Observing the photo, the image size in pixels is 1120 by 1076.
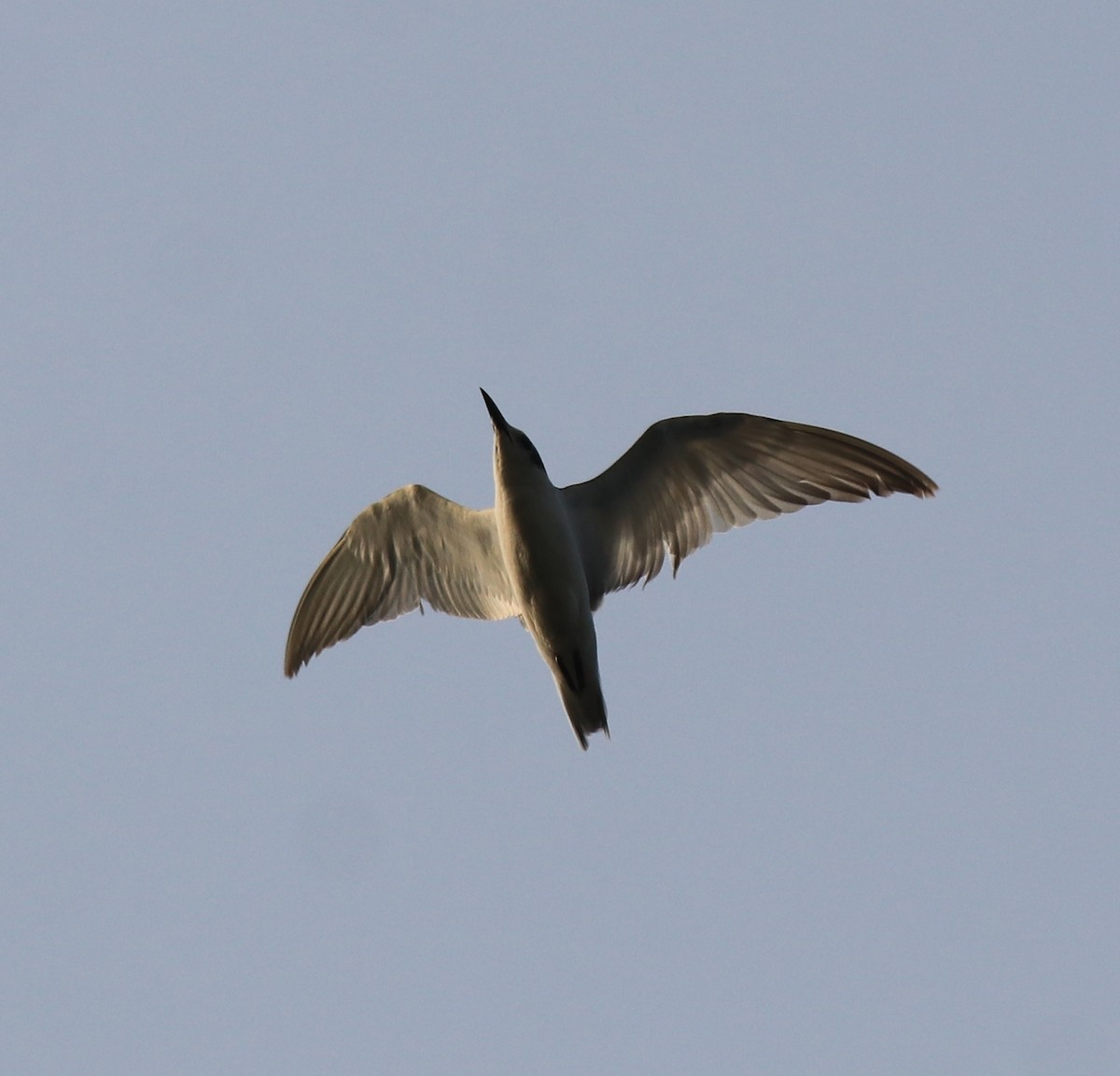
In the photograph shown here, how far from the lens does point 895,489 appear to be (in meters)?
13.3

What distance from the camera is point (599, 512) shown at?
45.1 feet

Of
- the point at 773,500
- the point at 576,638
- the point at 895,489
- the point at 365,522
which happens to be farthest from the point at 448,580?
the point at 895,489

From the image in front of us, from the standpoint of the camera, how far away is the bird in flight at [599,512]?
13148 mm

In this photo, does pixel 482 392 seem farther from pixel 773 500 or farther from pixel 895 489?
pixel 895 489

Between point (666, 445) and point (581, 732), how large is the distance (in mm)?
2463

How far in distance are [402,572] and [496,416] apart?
194cm

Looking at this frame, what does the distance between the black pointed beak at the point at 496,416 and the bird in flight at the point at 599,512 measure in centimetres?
1

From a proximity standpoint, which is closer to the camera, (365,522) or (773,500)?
(773,500)

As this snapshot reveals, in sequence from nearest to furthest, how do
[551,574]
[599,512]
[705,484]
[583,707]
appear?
[551,574], [583,707], [705,484], [599,512]

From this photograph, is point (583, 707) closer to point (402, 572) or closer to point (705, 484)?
point (705, 484)

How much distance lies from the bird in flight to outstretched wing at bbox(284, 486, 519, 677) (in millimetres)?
18

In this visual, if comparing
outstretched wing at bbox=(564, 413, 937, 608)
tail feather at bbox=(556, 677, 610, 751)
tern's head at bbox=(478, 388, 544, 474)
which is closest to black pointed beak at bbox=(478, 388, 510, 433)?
tern's head at bbox=(478, 388, 544, 474)

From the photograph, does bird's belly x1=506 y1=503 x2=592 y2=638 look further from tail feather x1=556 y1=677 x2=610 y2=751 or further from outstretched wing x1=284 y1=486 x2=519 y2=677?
outstretched wing x1=284 y1=486 x2=519 y2=677

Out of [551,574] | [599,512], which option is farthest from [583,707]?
[599,512]
